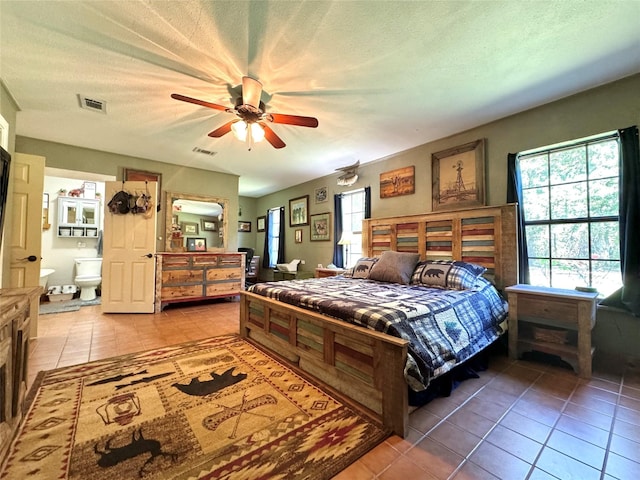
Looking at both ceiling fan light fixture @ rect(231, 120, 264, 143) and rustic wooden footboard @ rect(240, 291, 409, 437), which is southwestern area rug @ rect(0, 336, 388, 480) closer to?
rustic wooden footboard @ rect(240, 291, 409, 437)

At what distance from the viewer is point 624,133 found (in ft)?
7.93

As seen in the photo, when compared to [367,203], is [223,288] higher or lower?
lower

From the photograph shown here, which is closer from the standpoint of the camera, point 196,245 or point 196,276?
point 196,276

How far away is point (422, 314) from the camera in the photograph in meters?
1.92

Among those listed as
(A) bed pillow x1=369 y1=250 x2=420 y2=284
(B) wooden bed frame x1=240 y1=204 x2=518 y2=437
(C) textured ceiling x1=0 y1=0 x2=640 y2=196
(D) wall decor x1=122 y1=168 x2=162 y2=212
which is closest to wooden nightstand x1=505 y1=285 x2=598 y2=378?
(B) wooden bed frame x1=240 y1=204 x2=518 y2=437

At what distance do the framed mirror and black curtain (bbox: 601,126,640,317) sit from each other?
5.69 m

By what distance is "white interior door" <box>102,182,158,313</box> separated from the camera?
13.6 ft

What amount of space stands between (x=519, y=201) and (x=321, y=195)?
11.7ft

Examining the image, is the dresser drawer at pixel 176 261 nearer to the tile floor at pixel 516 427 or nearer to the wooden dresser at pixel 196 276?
the wooden dresser at pixel 196 276

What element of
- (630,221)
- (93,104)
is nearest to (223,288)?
(93,104)

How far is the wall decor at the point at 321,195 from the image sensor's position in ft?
18.5

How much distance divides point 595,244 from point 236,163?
508 centimetres

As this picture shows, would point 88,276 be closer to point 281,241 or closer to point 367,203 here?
point 281,241

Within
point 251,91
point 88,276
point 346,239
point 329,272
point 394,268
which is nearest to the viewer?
point 251,91
